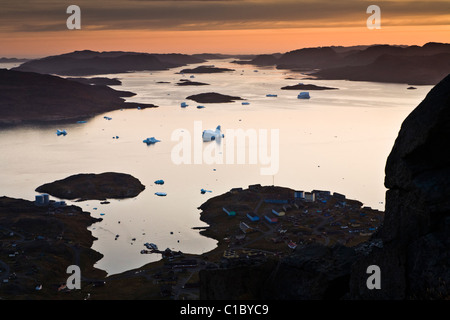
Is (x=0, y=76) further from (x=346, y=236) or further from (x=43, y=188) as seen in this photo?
(x=346, y=236)

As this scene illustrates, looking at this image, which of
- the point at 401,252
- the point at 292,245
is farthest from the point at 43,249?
the point at 401,252

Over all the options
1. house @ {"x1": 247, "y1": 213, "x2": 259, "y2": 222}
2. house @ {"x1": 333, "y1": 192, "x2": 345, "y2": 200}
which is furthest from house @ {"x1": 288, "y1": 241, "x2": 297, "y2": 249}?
house @ {"x1": 333, "y1": 192, "x2": 345, "y2": 200}

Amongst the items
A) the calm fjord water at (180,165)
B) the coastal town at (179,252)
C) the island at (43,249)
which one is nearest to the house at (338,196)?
the coastal town at (179,252)

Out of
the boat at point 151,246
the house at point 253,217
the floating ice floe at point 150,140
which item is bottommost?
the boat at point 151,246

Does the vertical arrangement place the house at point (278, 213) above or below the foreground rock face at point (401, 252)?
below

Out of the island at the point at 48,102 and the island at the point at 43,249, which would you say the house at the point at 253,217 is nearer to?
the island at the point at 43,249

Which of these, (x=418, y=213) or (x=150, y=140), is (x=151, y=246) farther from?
(x=150, y=140)

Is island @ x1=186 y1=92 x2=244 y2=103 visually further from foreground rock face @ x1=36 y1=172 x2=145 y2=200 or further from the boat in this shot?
the boat
